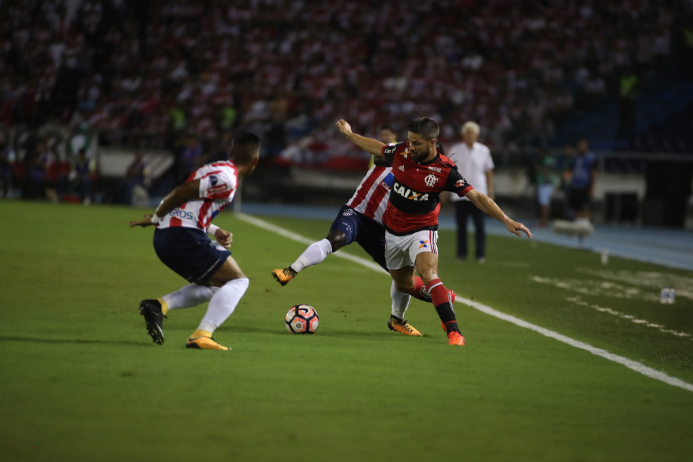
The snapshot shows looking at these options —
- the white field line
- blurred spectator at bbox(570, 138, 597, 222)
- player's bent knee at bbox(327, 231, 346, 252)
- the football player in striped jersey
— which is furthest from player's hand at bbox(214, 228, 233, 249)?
blurred spectator at bbox(570, 138, 597, 222)

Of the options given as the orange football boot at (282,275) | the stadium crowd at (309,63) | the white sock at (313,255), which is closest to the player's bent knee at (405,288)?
the white sock at (313,255)

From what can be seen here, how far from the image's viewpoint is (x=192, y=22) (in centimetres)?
3531

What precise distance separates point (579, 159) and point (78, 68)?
68.1 ft

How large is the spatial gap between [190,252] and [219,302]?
418mm

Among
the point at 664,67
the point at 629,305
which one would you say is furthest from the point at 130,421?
the point at 664,67

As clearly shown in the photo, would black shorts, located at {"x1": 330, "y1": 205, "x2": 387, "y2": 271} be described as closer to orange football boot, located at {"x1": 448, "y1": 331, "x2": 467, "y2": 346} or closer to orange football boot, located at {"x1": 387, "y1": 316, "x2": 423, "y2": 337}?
orange football boot, located at {"x1": 387, "y1": 316, "x2": 423, "y2": 337}

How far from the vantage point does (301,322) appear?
7211 millimetres

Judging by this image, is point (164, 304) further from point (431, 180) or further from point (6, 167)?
point (6, 167)

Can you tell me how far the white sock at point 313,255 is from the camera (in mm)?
7430

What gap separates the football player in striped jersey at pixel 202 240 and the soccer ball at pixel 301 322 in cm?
96

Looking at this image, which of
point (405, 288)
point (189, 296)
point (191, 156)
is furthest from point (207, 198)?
point (191, 156)

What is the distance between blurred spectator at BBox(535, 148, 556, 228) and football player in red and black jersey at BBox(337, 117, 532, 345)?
1648 centimetres

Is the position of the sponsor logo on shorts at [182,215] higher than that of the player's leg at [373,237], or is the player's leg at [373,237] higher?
the sponsor logo on shorts at [182,215]

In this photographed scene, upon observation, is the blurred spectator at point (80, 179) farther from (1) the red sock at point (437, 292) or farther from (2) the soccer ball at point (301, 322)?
(1) the red sock at point (437, 292)
